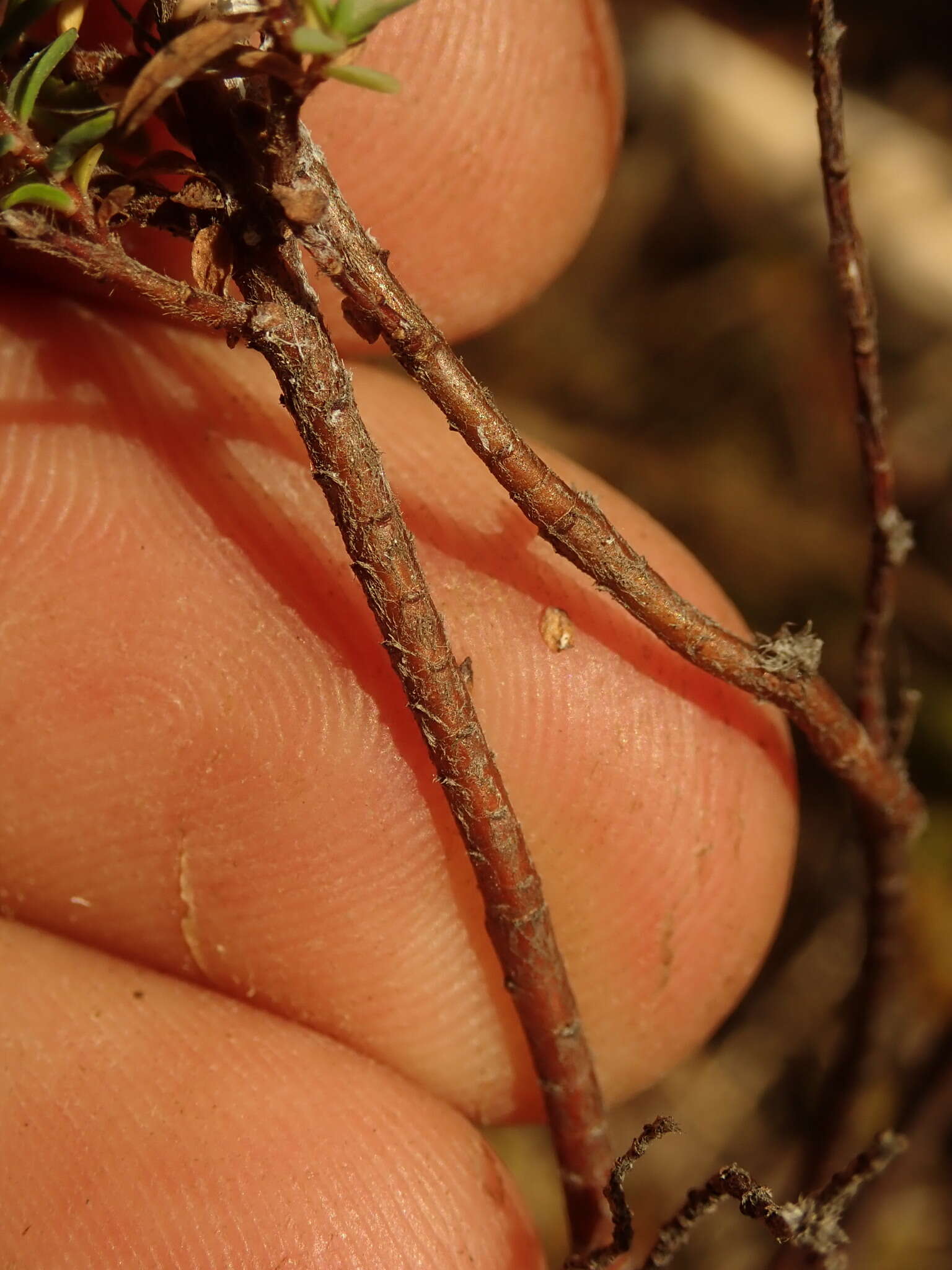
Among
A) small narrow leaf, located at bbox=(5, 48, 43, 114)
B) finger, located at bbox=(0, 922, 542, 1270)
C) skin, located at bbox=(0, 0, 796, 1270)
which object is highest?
small narrow leaf, located at bbox=(5, 48, 43, 114)

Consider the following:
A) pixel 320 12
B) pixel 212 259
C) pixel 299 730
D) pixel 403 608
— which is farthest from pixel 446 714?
pixel 320 12

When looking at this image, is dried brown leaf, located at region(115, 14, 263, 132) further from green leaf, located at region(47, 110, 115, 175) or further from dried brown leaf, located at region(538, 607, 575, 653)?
dried brown leaf, located at region(538, 607, 575, 653)

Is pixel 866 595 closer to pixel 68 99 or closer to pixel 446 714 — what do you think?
pixel 446 714

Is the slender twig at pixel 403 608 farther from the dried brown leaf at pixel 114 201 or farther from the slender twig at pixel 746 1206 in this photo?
the slender twig at pixel 746 1206

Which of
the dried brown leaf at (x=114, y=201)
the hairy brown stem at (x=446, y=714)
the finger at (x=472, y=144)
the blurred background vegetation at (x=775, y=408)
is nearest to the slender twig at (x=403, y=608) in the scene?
the hairy brown stem at (x=446, y=714)

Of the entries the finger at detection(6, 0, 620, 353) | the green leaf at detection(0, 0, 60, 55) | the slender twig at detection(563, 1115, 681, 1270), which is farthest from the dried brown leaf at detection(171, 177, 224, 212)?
the slender twig at detection(563, 1115, 681, 1270)

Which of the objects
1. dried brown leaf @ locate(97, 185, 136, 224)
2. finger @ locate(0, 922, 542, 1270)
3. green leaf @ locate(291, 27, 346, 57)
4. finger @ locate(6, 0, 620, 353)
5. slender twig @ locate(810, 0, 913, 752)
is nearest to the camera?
green leaf @ locate(291, 27, 346, 57)
